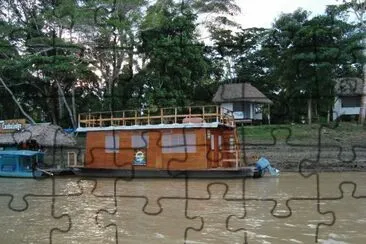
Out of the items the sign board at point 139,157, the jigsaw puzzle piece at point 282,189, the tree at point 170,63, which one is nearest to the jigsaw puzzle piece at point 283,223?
the jigsaw puzzle piece at point 282,189

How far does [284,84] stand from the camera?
95.7 feet

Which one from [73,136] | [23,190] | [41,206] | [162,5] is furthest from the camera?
[162,5]

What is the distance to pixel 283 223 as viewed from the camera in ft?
31.8

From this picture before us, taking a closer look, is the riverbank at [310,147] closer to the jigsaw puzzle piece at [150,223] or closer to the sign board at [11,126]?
the jigsaw puzzle piece at [150,223]

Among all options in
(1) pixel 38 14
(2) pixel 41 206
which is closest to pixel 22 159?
(2) pixel 41 206

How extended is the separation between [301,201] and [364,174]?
259 inches

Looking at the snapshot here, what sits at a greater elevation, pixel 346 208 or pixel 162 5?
pixel 162 5

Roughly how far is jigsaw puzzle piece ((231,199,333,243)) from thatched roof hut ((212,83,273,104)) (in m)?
16.9

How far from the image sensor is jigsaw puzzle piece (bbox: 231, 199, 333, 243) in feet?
28.0

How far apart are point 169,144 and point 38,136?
651 cm

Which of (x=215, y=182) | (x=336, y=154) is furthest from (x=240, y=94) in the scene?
(x=215, y=182)

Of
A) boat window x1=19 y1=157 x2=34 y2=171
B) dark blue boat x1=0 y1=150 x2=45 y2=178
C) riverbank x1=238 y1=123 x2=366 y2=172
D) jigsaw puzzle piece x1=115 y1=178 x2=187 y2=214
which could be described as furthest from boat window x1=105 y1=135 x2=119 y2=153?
riverbank x1=238 y1=123 x2=366 y2=172

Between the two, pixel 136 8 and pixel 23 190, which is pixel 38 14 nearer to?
pixel 136 8

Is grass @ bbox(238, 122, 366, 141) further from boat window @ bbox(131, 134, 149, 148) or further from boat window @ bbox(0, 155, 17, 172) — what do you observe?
boat window @ bbox(0, 155, 17, 172)
